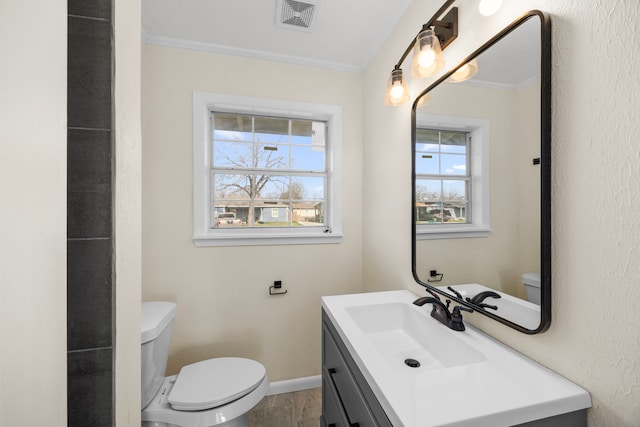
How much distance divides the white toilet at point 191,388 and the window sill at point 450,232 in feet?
3.65

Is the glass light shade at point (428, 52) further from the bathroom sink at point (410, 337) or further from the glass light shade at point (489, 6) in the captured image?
the bathroom sink at point (410, 337)

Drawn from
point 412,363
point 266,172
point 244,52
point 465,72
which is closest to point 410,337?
point 412,363

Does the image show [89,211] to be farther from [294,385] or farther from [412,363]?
[294,385]

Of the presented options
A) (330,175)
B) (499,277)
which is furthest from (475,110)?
(330,175)

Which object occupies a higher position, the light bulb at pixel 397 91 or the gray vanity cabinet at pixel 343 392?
the light bulb at pixel 397 91

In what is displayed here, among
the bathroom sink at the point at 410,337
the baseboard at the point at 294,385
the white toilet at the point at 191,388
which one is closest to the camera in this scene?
the bathroom sink at the point at 410,337

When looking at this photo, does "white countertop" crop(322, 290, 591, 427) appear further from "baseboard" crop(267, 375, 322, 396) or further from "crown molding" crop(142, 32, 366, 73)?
"crown molding" crop(142, 32, 366, 73)

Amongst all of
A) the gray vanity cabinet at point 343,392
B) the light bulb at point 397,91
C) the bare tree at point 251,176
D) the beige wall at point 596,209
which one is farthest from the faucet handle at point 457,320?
the bare tree at point 251,176

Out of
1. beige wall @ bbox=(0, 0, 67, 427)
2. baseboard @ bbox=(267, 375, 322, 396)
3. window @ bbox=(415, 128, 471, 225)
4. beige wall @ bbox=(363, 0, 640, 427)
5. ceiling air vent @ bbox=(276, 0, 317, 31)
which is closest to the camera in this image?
beige wall @ bbox=(0, 0, 67, 427)

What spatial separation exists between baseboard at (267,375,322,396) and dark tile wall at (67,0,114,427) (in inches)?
54.2

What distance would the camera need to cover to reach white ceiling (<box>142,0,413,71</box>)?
4.74ft

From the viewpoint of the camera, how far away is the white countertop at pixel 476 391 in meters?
0.58

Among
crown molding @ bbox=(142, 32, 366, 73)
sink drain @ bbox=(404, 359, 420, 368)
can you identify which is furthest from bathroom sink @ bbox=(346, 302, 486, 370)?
crown molding @ bbox=(142, 32, 366, 73)

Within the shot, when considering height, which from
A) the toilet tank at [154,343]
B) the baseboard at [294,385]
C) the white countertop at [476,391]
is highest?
the white countertop at [476,391]
